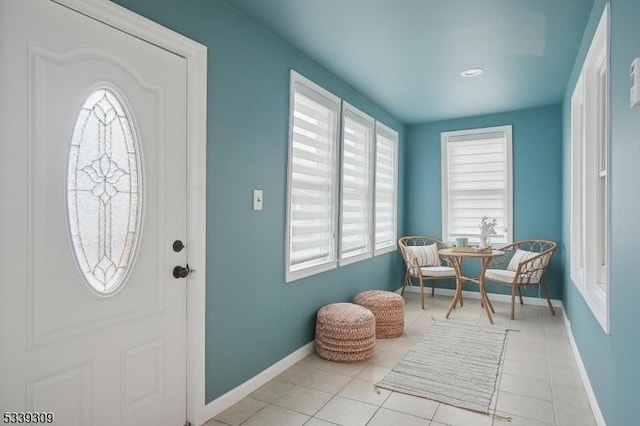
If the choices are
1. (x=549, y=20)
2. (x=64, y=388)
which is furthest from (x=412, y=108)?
(x=64, y=388)

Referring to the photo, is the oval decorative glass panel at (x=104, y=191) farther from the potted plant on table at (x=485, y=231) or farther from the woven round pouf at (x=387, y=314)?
the potted plant on table at (x=485, y=231)

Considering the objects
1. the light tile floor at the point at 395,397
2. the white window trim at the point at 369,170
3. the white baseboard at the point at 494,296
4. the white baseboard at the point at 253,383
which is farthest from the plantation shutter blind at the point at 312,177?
the white baseboard at the point at 494,296

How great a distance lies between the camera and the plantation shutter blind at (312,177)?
314cm

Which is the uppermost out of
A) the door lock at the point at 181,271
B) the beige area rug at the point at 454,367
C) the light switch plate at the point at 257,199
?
the light switch plate at the point at 257,199

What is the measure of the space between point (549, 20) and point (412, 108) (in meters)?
2.29

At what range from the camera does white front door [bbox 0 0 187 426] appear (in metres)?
1.47

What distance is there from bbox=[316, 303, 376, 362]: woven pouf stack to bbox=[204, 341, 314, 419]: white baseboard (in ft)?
0.53

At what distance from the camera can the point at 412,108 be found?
4961 millimetres

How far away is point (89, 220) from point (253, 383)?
1.54 m

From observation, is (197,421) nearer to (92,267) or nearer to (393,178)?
(92,267)

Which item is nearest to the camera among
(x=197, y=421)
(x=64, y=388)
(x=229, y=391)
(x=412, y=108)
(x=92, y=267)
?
(x=64, y=388)

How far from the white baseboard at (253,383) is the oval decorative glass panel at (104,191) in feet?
3.23

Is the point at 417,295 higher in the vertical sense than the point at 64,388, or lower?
lower

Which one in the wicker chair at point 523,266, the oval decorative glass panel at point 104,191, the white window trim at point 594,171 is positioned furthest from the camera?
the wicker chair at point 523,266
